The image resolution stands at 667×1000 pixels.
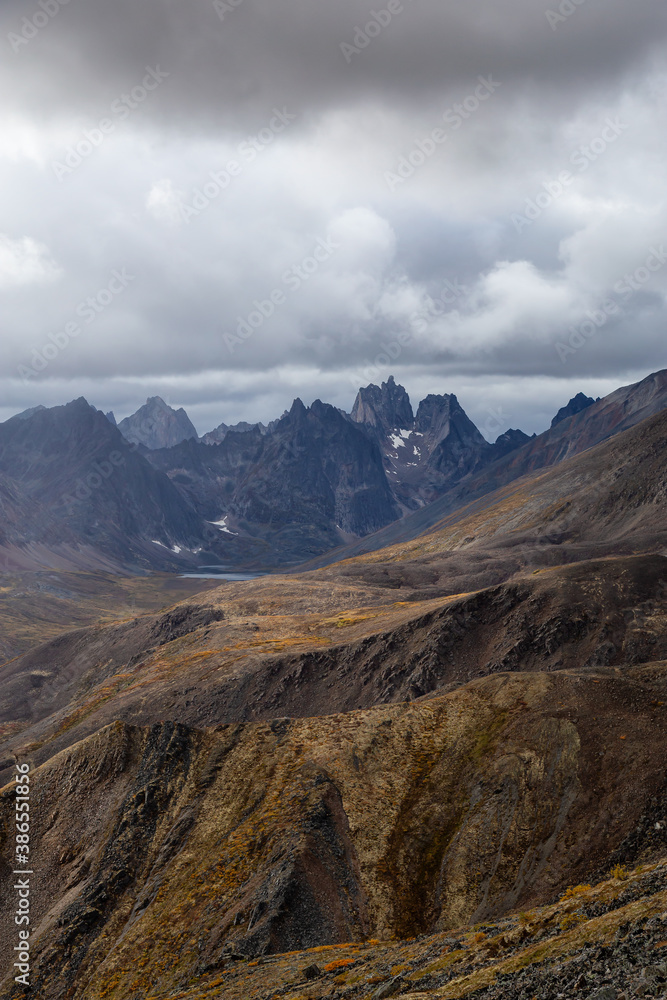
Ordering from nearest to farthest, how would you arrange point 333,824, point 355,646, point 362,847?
1. point 362,847
2. point 333,824
3. point 355,646

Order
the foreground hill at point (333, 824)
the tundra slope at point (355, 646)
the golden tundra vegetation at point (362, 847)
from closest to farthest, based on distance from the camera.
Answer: the golden tundra vegetation at point (362, 847)
the foreground hill at point (333, 824)
the tundra slope at point (355, 646)

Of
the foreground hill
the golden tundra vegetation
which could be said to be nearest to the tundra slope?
the golden tundra vegetation

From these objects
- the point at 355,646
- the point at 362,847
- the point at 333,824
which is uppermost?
the point at 355,646

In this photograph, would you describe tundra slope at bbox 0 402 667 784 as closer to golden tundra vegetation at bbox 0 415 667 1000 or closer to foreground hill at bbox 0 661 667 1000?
golden tundra vegetation at bbox 0 415 667 1000

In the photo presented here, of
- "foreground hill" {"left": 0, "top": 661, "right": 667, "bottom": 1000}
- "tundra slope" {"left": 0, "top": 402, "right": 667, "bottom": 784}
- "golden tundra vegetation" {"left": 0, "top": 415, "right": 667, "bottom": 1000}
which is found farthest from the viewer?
"tundra slope" {"left": 0, "top": 402, "right": 667, "bottom": 784}

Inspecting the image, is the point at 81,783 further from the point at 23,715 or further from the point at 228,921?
the point at 23,715

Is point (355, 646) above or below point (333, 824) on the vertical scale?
above

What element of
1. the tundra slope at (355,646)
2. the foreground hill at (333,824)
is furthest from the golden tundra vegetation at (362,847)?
the tundra slope at (355,646)

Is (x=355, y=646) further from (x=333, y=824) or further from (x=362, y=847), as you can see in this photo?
(x=362, y=847)

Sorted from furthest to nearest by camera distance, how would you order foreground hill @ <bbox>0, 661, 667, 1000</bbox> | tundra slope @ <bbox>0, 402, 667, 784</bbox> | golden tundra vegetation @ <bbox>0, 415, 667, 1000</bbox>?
1. tundra slope @ <bbox>0, 402, 667, 784</bbox>
2. foreground hill @ <bbox>0, 661, 667, 1000</bbox>
3. golden tundra vegetation @ <bbox>0, 415, 667, 1000</bbox>

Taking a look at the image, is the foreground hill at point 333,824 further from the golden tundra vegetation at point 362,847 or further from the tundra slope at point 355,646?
the tundra slope at point 355,646

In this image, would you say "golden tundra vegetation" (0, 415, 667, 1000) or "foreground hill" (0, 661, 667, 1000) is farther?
"foreground hill" (0, 661, 667, 1000)

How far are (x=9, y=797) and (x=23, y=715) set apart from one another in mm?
113573

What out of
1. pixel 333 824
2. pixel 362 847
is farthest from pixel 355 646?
pixel 362 847
